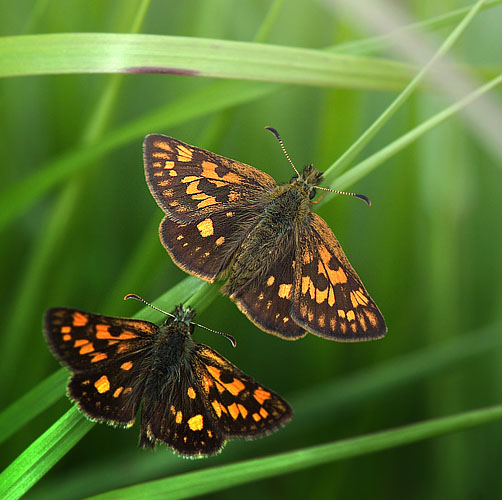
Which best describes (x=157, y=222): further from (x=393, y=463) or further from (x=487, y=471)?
(x=487, y=471)

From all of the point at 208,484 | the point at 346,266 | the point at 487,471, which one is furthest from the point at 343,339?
the point at 487,471

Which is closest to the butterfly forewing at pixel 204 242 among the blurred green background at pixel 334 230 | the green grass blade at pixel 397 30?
the blurred green background at pixel 334 230

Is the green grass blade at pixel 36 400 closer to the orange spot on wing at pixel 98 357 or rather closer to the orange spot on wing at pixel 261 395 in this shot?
the orange spot on wing at pixel 98 357

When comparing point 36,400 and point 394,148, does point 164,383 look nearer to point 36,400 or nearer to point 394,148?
point 36,400

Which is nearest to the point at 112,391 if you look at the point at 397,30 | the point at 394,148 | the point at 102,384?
the point at 102,384

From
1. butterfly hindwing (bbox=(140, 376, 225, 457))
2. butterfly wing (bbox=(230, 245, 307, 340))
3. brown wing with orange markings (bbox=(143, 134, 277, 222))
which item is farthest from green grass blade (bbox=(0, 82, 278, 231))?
butterfly hindwing (bbox=(140, 376, 225, 457))

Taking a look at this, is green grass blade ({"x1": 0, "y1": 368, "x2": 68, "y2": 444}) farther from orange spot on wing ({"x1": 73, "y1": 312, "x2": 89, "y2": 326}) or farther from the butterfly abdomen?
the butterfly abdomen

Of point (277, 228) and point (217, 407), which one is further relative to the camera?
point (277, 228)
